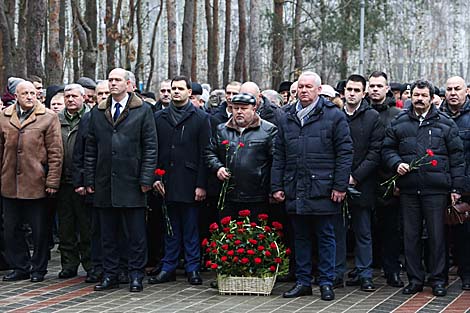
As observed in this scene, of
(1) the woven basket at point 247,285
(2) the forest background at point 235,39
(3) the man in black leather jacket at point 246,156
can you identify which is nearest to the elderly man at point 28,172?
(3) the man in black leather jacket at point 246,156

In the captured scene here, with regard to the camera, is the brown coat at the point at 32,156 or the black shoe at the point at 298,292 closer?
the black shoe at the point at 298,292

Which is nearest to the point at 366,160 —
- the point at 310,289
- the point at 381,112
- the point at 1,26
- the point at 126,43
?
the point at 381,112

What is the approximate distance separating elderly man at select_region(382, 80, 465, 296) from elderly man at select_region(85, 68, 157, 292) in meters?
2.69

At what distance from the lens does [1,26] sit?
2431cm

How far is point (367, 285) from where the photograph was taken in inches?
415

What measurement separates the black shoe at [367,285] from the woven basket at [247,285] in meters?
1.03

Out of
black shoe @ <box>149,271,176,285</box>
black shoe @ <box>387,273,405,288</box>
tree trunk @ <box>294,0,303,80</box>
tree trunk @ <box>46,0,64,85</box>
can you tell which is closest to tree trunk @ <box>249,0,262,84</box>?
tree trunk @ <box>46,0,64,85</box>

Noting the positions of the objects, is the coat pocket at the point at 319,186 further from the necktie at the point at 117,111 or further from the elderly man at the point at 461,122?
the necktie at the point at 117,111

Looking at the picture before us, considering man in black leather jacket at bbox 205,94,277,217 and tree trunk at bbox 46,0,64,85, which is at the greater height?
tree trunk at bbox 46,0,64,85

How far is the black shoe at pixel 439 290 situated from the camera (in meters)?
10.2

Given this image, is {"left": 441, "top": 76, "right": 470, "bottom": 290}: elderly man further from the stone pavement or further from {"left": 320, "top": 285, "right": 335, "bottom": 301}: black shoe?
{"left": 320, "top": 285, "right": 335, "bottom": 301}: black shoe

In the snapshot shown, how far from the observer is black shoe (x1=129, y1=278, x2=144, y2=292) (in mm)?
10523

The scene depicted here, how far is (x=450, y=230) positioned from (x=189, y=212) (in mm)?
3103

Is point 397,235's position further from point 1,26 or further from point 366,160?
point 1,26
